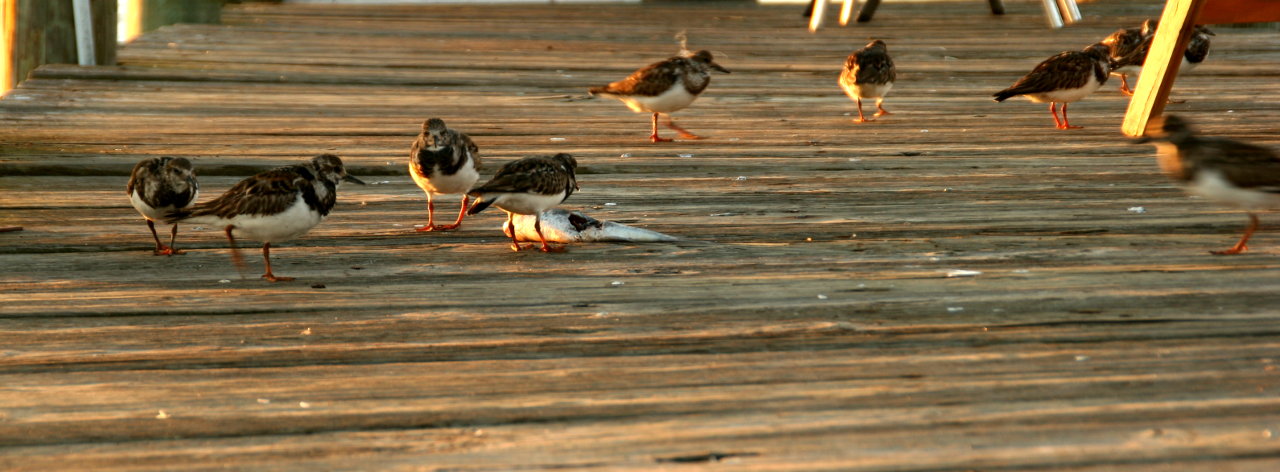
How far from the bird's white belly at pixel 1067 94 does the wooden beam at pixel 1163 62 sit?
0.62 m

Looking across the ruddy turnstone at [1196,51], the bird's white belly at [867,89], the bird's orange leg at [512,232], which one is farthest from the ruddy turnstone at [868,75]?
the bird's orange leg at [512,232]

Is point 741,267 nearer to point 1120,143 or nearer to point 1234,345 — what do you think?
point 1234,345

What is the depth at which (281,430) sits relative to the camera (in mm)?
3686

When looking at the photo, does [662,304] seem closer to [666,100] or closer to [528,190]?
[528,190]

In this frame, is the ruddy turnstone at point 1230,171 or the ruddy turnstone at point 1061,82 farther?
the ruddy turnstone at point 1061,82

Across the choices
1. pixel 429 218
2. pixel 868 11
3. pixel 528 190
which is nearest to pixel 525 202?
pixel 528 190

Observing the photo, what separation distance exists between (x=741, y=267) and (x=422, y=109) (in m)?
4.68

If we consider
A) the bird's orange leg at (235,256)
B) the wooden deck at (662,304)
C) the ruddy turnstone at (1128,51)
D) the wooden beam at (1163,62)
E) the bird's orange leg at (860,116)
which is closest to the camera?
the wooden deck at (662,304)

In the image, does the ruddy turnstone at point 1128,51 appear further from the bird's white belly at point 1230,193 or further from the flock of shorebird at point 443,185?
the bird's white belly at point 1230,193

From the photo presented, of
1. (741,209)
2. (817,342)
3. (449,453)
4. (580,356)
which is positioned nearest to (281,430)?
(449,453)

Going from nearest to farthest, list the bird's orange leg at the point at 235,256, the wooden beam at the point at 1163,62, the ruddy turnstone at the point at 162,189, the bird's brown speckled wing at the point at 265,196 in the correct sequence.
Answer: the bird's brown speckled wing at the point at 265,196 < the bird's orange leg at the point at 235,256 < the ruddy turnstone at the point at 162,189 < the wooden beam at the point at 1163,62

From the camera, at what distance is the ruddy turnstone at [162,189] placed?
5.71m

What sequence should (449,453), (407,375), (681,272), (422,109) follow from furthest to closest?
(422,109)
(681,272)
(407,375)
(449,453)

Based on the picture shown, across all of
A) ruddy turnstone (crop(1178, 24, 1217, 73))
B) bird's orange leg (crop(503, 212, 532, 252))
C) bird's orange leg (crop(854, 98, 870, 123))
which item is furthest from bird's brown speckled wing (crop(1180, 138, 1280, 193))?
ruddy turnstone (crop(1178, 24, 1217, 73))
